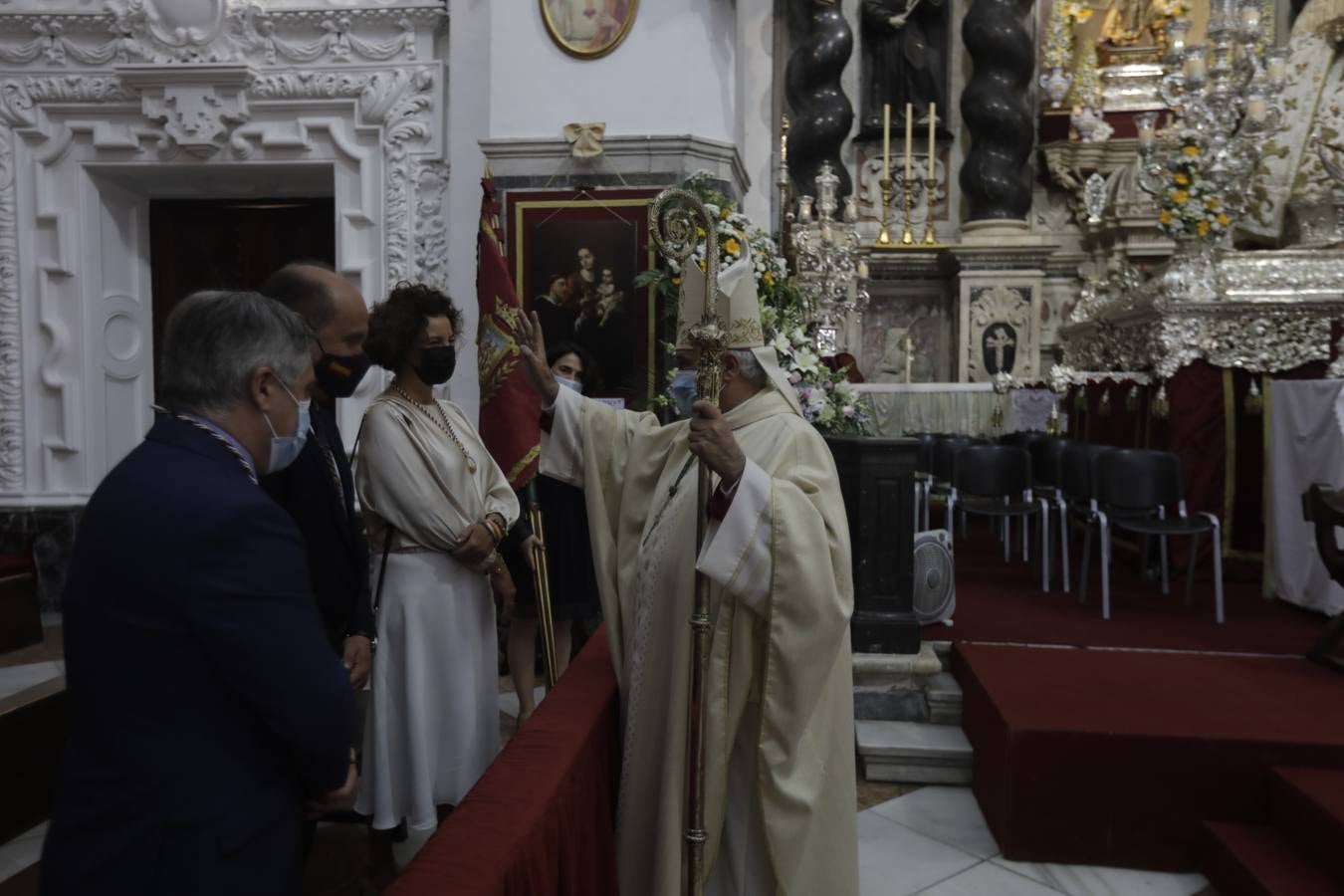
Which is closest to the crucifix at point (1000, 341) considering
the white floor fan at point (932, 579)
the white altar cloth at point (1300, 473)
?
the white altar cloth at point (1300, 473)

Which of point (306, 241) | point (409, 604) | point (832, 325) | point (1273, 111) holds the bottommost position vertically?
point (409, 604)

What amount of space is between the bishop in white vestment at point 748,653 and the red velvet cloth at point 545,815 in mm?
101

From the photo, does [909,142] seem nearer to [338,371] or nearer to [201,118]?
[201,118]

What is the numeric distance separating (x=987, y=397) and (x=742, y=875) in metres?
7.69

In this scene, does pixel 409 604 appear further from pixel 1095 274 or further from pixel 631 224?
pixel 1095 274

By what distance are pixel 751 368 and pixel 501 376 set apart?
6.77ft

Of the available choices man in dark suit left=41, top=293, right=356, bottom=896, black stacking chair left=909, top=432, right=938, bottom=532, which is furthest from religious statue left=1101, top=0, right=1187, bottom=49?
man in dark suit left=41, top=293, right=356, bottom=896

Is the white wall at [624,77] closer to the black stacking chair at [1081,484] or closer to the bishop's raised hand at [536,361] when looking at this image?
the black stacking chair at [1081,484]

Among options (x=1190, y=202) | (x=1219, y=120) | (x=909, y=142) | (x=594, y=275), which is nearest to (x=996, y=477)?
(x=1190, y=202)

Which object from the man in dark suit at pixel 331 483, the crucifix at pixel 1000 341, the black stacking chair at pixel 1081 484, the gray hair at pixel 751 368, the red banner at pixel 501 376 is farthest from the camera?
the crucifix at pixel 1000 341

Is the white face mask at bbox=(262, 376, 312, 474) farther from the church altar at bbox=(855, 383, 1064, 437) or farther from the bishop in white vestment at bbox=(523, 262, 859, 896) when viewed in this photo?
the church altar at bbox=(855, 383, 1064, 437)

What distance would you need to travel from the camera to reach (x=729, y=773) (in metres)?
2.25

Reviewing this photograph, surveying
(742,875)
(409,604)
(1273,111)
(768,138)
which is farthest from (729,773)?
(768,138)

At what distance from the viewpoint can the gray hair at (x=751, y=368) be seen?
7.68ft
